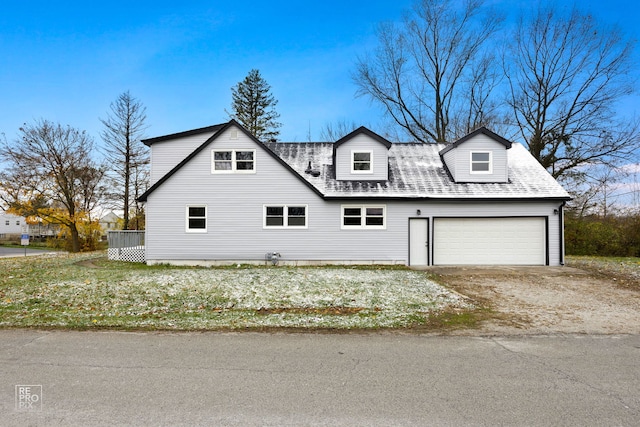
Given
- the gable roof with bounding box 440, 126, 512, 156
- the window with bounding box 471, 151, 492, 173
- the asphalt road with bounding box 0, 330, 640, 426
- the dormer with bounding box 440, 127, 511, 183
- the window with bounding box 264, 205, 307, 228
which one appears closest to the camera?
the asphalt road with bounding box 0, 330, 640, 426

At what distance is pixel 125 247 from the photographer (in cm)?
1717

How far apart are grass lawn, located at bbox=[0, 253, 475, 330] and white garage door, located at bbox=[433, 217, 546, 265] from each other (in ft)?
13.0

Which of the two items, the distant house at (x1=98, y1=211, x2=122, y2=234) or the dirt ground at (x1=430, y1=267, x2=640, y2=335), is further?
the distant house at (x1=98, y1=211, x2=122, y2=234)

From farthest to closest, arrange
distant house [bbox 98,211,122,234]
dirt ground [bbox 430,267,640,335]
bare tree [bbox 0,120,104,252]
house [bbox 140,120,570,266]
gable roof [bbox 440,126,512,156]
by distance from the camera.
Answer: distant house [bbox 98,211,122,234] < bare tree [bbox 0,120,104,252] < gable roof [bbox 440,126,512,156] < house [bbox 140,120,570,266] < dirt ground [bbox 430,267,640,335]

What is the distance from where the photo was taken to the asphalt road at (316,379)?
314 cm

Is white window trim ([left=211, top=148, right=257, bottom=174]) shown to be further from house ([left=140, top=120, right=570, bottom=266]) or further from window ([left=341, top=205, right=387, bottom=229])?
window ([left=341, top=205, right=387, bottom=229])

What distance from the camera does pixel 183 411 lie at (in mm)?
3197

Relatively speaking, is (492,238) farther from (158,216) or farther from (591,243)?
(158,216)

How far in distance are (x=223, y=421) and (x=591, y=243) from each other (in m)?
25.9

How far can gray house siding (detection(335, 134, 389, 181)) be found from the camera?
15.9 meters

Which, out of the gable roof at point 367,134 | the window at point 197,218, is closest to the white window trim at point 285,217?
the window at point 197,218

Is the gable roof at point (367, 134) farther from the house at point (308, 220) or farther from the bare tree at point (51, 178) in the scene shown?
the bare tree at point (51, 178)

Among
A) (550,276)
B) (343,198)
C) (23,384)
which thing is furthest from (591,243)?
(23,384)

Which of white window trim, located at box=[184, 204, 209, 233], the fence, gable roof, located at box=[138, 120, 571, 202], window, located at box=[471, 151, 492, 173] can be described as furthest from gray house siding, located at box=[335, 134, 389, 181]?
the fence
